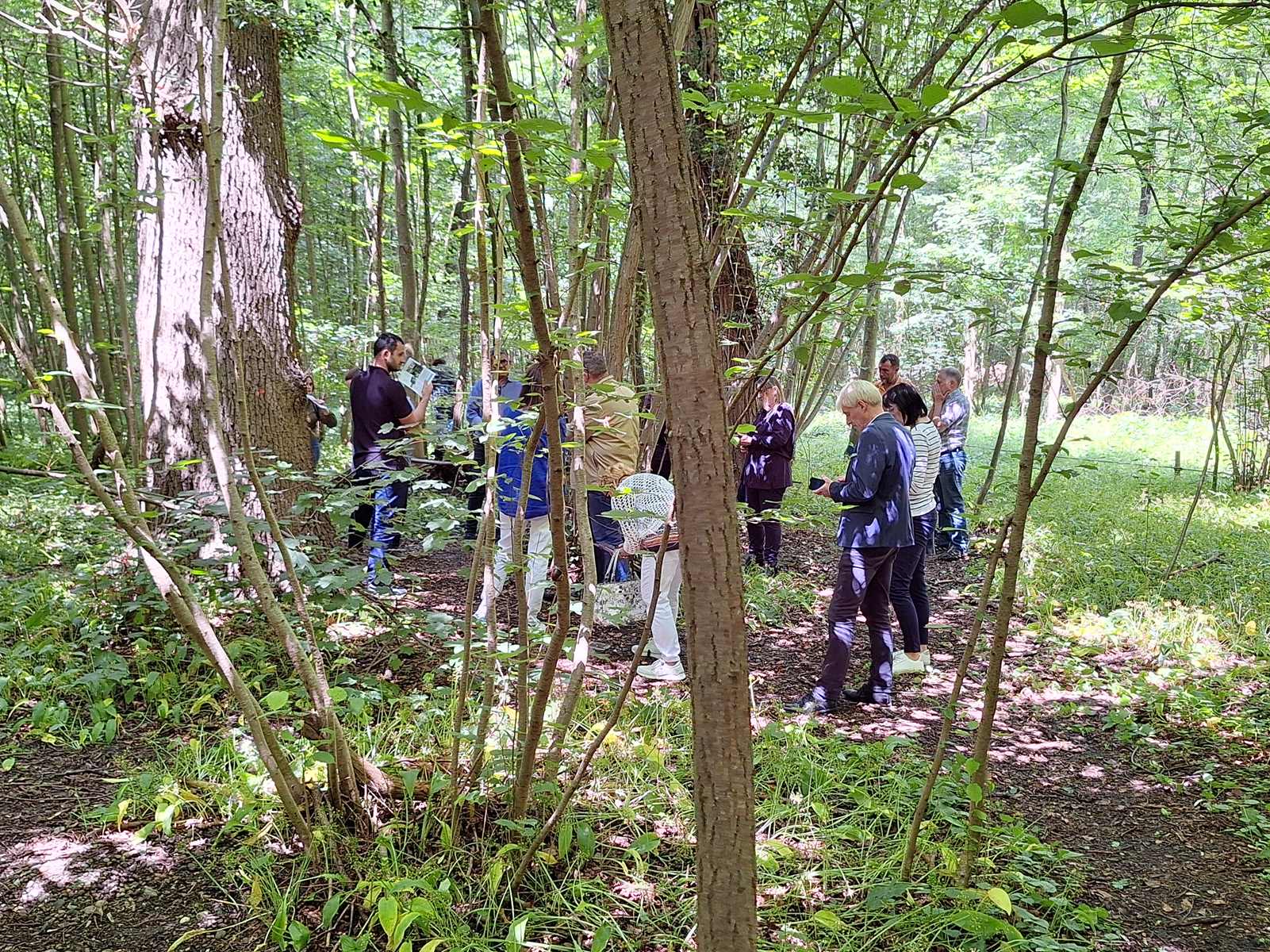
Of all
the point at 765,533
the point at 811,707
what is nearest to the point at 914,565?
the point at 811,707

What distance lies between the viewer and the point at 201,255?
4.40 m

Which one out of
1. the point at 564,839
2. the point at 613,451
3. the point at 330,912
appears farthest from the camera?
the point at 613,451

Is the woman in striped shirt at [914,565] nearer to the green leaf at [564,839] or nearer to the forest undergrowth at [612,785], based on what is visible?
the forest undergrowth at [612,785]

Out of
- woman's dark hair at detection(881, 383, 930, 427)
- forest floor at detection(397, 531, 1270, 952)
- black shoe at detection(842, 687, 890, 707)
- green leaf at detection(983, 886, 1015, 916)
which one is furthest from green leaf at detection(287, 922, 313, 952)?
woman's dark hair at detection(881, 383, 930, 427)

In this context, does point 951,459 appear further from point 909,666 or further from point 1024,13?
point 1024,13

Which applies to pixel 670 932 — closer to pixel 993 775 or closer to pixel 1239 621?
pixel 993 775

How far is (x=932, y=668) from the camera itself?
5.11 metres

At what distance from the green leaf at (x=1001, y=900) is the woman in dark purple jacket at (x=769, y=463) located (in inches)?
170

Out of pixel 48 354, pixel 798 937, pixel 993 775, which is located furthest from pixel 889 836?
pixel 48 354

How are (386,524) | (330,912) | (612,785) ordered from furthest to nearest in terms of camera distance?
(386,524), (612,785), (330,912)

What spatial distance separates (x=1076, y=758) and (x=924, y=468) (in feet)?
6.91

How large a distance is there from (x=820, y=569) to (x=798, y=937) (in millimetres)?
4994

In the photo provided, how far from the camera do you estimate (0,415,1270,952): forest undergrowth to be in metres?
2.47

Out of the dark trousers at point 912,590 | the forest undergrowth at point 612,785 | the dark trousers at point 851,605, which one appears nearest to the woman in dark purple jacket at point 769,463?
the forest undergrowth at point 612,785
